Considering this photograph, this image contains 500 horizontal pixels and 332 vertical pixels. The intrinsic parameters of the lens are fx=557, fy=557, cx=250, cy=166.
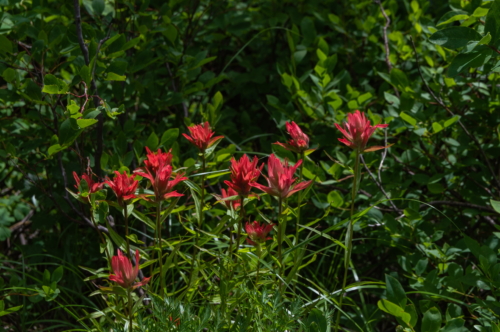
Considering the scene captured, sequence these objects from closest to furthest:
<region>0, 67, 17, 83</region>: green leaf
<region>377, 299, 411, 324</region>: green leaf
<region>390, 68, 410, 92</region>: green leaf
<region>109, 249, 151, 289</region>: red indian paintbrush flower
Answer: <region>109, 249, 151, 289</region>: red indian paintbrush flower < <region>377, 299, 411, 324</region>: green leaf < <region>0, 67, 17, 83</region>: green leaf < <region>390, 68, 410, 92</region>: green leaf

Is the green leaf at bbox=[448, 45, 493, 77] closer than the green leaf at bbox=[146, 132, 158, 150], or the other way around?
the green leaf at bbox=[448, 45, 493, 77]

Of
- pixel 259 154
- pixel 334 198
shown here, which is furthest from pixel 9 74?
pixel 334 198

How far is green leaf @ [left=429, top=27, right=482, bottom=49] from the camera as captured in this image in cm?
132

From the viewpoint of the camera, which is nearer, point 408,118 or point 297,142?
point 297,142

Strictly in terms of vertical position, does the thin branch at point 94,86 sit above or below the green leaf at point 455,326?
above

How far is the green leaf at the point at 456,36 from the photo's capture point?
1.32m

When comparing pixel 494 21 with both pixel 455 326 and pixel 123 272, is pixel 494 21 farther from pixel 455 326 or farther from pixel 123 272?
pixel 123 272

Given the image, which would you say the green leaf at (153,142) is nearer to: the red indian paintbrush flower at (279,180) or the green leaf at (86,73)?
the green leaf at (86,73)

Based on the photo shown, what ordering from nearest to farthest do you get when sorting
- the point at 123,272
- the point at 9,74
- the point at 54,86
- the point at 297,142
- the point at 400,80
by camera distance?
the point at 123,272
the point at 297,142
the point at 54,86
the point at 9,74
the point at 400,80

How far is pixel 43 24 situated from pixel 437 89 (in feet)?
4.46

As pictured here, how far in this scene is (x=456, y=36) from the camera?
4.37 ft

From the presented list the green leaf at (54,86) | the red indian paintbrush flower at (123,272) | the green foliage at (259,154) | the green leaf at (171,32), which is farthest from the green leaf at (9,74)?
the red indian paintbrush flower at (123,272)

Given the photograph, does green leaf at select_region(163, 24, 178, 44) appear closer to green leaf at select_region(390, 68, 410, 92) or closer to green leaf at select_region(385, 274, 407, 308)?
green leaf at select_region(390, 68, 410, 92)

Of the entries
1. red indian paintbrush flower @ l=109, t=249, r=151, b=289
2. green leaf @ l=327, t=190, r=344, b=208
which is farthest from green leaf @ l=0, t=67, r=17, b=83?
green leaf @ l=327, t=190, r=344, b=208
